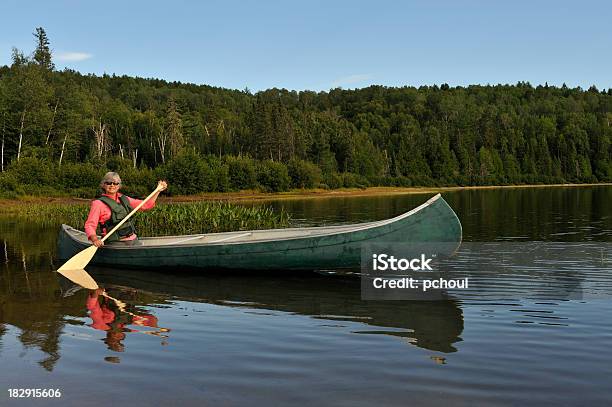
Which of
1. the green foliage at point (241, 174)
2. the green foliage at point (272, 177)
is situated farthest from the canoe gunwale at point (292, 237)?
the green foliage at point (272, 177)

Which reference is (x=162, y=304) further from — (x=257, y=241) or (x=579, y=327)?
(x=579, y=327)

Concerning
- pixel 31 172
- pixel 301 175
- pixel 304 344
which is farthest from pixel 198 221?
pixel 301 175

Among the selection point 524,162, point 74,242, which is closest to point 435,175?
point 524,162

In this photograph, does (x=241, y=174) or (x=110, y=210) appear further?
(x=241, y=174)

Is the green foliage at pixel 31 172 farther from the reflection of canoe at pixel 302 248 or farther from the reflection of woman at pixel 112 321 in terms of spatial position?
the reflection of woman at pixel 112 321

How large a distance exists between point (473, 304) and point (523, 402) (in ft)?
14.7

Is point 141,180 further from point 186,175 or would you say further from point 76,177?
point 76,177

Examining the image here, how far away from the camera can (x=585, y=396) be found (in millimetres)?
5164

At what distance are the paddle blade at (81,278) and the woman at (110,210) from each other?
857mm

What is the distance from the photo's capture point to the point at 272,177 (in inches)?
2975

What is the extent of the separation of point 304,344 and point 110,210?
24.7 ft

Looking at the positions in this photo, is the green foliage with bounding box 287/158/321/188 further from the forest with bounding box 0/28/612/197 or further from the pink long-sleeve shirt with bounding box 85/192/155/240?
the pink long-sleeve shirt with bounding box 85/192/155/240

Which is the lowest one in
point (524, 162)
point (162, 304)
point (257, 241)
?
point (162, 304)

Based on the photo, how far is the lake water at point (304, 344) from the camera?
17.7 feet
